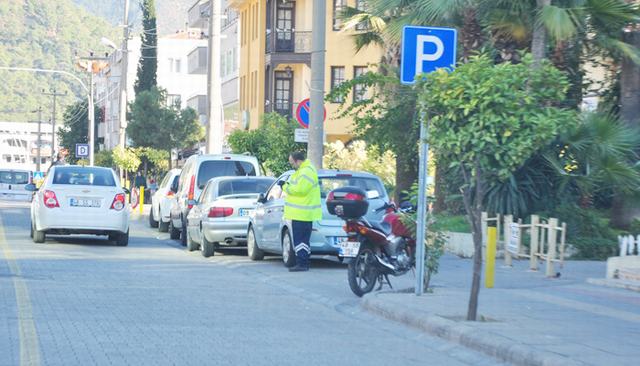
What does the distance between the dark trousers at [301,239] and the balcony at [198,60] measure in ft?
181

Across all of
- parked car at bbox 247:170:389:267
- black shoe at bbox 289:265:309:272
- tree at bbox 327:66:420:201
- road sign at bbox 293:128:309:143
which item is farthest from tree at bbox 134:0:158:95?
black shoe at bbox 289:265:309:272

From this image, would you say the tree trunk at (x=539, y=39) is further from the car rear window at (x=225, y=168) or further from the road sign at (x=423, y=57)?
the road sign at (x=423, y=57)

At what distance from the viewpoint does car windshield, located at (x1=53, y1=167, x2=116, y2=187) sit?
23859 mm

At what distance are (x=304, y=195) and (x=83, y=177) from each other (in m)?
7.72

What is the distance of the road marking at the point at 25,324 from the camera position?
31.2ft

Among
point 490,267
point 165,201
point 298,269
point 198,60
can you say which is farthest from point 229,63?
point 490,267

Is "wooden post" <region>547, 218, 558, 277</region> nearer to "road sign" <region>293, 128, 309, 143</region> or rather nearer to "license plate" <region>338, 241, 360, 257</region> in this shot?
"license plate" <region>338, 241, 360, 257</region>

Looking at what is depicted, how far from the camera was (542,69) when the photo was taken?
11594mm

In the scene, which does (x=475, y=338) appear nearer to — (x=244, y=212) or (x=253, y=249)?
(x=253, y=249)

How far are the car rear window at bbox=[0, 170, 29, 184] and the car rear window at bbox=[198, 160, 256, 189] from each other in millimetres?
32796

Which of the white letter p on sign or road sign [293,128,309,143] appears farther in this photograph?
road sign [293,128,309,143]

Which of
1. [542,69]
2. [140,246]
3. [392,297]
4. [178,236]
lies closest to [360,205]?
[392,297]

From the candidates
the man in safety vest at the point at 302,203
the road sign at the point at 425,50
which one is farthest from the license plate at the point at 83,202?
the road sign at the point at 425,50

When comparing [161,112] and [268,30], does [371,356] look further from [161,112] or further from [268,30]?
[161,112]
